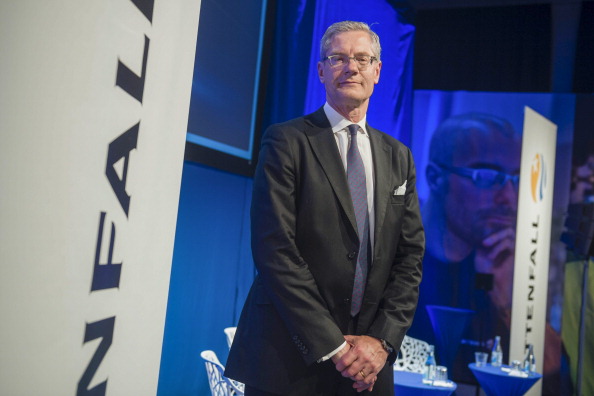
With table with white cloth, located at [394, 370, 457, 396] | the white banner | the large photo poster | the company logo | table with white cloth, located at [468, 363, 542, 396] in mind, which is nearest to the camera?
the white banner

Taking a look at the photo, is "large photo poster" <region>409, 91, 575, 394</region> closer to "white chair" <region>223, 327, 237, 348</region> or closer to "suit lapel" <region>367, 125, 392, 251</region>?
"white chair" <region>223, 327, 237, 348</region>

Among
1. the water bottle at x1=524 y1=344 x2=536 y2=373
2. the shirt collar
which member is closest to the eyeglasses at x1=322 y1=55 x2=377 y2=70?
the shirt collar

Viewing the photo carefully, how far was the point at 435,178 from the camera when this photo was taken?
255 inches

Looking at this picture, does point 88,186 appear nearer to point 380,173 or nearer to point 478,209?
point 380,173

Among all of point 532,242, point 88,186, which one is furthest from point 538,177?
point 88,186

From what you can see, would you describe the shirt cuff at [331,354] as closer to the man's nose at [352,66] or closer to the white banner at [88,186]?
the white banner at [88,186]

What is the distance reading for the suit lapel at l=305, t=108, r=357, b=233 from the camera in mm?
1598

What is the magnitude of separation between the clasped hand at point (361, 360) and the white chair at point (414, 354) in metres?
3.09

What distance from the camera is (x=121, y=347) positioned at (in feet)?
3.77

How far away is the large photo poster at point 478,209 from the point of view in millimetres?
6160

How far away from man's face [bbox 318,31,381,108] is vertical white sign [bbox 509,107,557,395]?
3400 mm

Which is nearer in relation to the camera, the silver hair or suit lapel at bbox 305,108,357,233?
suit lapel at bbox 305,108,357,233

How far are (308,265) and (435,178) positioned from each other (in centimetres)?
514

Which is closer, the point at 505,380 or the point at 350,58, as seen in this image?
the point at 350,58
